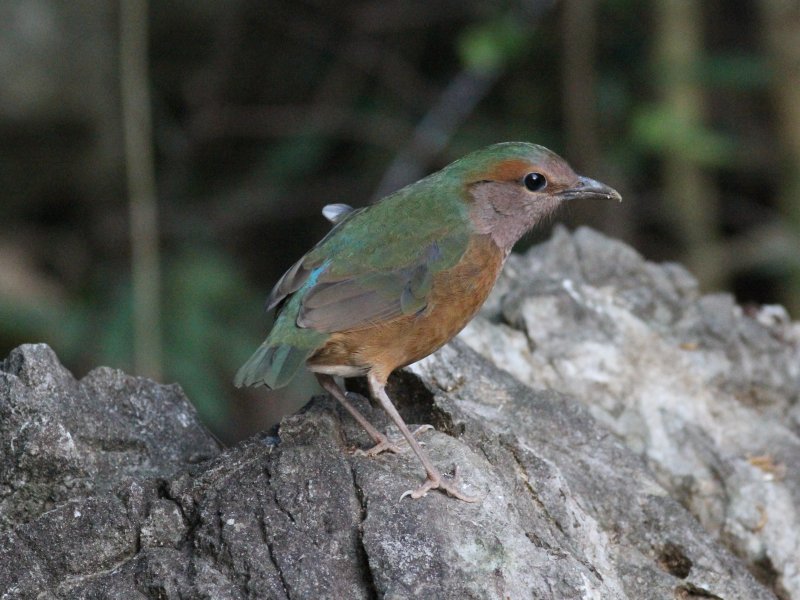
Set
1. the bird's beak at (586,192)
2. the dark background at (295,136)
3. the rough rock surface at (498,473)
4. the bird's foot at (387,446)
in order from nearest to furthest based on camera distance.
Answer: the rough rock surface at (498,473) < the bird's foot at (387,446) < the bird's beak at (586,192) < the dark background at (295,136)

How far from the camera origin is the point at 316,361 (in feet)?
13.4

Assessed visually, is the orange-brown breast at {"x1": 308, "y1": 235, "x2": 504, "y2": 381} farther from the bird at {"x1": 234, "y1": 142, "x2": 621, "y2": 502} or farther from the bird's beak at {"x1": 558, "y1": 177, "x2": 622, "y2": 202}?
the bird's beak at {"x1": 558, "y1": 177, "x2": 622, "y2": 202}

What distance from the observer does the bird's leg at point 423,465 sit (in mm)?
3601

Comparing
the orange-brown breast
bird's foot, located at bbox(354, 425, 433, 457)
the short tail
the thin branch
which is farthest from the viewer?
the thin branch

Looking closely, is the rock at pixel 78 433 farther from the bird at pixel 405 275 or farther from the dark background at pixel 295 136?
the dark background at pixel 295 136

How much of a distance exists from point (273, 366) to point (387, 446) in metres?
0.47

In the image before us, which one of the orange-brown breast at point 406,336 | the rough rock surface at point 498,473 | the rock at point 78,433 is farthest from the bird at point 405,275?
the rock at point 78,433

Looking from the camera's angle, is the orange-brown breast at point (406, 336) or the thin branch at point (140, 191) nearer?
the orange-brown breast at point (406, 336)

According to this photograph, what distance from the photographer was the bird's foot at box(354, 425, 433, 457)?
3.91 metres

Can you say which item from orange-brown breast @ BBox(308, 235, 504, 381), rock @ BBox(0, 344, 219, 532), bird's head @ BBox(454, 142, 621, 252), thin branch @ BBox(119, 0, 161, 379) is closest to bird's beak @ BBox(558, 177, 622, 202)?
bird's head @ BBox(454, 142, 621, 252)


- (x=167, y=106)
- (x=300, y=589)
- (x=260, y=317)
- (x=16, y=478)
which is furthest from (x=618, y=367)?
(x=167, y=106)

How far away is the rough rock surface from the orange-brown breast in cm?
19

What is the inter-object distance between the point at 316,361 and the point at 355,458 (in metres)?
0.48

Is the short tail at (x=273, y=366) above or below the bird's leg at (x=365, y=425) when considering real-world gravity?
above
